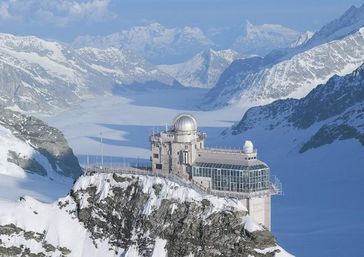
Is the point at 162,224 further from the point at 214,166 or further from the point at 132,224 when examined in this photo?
the point at 214,166

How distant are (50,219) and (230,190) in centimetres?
2873

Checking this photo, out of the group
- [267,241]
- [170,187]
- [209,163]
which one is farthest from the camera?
[209,163]

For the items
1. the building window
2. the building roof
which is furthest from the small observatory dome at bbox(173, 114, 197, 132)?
the building roof

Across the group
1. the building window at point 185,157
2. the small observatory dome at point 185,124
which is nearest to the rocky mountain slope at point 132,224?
the building window at point 185,157

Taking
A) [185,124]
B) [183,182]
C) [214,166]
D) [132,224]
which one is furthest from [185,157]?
[132,224]

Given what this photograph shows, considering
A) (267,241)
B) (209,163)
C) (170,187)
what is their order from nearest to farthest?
(267,241) → (170,187) → (209,163)

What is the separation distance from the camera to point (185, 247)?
480 feet

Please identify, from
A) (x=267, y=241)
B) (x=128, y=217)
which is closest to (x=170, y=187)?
(x=128, y=217)

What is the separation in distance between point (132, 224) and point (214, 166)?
17.9 meters

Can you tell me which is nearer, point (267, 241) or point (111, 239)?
point (267, 241)

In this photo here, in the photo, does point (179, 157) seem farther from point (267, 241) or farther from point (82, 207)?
point (267, 241)

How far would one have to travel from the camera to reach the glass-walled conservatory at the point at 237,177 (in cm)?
15938

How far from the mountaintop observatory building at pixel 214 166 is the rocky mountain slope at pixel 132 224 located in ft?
35.7

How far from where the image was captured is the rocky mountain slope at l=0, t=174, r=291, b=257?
475ft
